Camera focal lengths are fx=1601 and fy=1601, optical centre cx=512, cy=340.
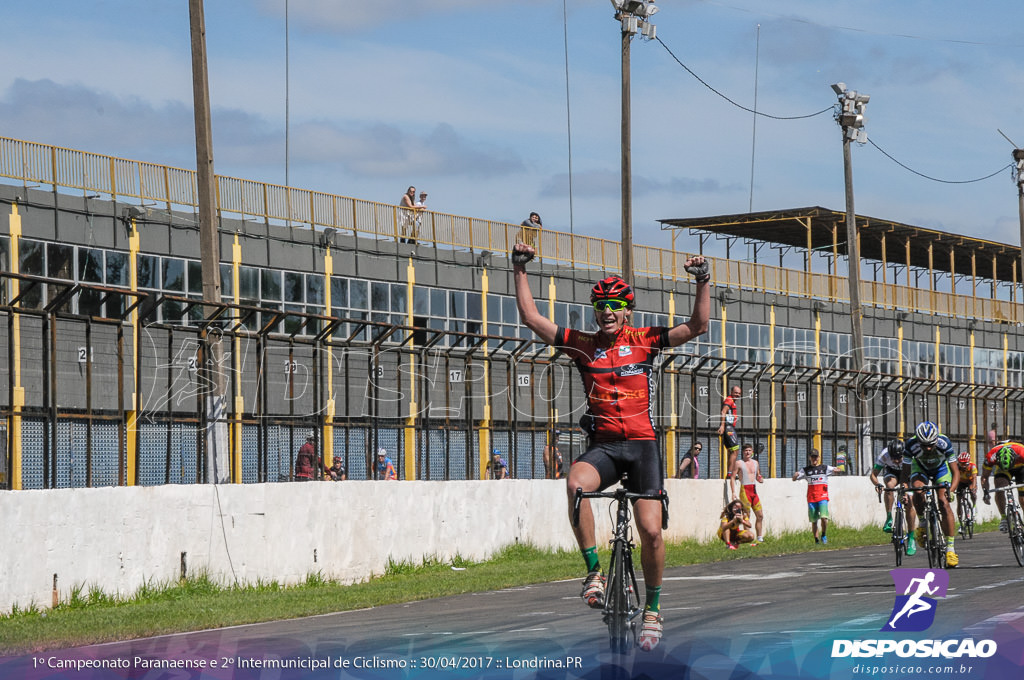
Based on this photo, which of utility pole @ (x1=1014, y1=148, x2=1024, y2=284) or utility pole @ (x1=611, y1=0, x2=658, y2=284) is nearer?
utility pole @ (x1=611, y1=0, x2=658, y2=284)

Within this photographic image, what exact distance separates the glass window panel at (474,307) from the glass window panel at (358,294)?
12.9ft

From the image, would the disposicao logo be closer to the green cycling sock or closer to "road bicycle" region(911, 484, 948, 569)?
the green cycling sock

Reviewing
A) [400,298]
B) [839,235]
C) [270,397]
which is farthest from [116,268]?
[839,235]

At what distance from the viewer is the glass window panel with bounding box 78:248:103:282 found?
107ft

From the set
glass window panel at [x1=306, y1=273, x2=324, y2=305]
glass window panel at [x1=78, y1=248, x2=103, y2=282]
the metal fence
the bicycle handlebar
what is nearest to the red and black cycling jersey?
the bicycle handlebar

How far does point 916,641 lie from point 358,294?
31.3 metres

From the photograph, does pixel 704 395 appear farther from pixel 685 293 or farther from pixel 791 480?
pixel 685 293

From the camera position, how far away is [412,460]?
21672 millimetres

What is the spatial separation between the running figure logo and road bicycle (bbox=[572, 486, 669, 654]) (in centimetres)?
250

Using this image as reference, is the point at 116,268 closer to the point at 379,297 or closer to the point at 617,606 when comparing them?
the point at 379,297

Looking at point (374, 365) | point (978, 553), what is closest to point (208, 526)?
point (374, 365)

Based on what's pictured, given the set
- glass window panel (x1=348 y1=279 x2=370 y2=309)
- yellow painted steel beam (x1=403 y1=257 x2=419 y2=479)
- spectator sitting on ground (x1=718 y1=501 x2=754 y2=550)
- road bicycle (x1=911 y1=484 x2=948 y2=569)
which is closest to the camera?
road bicycle (x1=911 y1=484 x2=948 y2=569)

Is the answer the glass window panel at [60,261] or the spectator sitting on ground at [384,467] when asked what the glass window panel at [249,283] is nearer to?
the glass window panel at [60,261]

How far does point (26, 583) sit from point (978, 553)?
13386 mm
